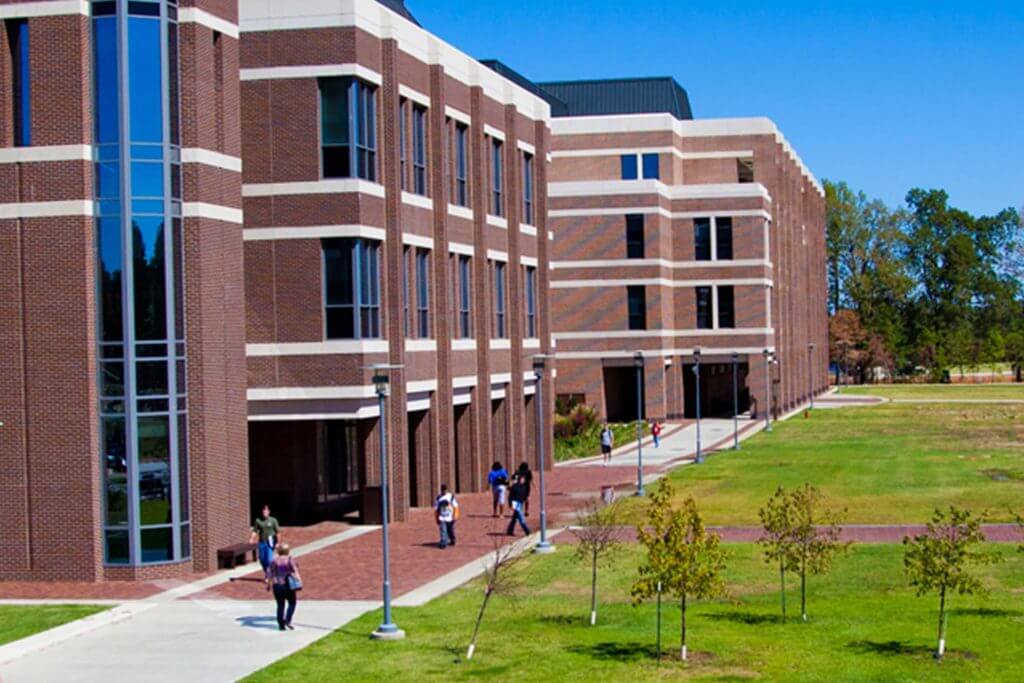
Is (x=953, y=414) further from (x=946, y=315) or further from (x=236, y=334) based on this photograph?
(x=946, y=315)

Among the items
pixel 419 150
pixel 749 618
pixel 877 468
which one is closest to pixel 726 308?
pixel 877 468

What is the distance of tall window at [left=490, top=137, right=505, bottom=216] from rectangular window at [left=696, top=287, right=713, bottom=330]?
39294 mm

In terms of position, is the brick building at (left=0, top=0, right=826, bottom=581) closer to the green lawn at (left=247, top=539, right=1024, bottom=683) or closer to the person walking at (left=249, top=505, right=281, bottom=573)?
the person walking at (left=249, top=505, right=281, bottom=573)

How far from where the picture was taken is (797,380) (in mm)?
111500

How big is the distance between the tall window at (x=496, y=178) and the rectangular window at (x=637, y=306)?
34.7m

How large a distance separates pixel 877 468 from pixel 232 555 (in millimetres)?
30720

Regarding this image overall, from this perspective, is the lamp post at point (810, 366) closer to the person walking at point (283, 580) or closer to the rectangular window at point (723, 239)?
the rectangular window at point (723, 239)

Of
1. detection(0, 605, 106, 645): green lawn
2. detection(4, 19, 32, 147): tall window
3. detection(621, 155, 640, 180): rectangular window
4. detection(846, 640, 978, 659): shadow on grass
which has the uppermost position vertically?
detection(621, 155, 640, 180): rectangular window

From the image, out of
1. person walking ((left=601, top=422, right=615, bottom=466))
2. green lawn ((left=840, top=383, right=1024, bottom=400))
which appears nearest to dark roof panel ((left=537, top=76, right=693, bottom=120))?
green lawn ((left=840, top=383, right=1024, bottom=400))

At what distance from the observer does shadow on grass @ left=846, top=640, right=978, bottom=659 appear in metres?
23.5

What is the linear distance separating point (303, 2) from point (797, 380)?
75.6 metres

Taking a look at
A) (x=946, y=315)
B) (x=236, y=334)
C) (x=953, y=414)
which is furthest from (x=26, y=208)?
(x=946, y=315)

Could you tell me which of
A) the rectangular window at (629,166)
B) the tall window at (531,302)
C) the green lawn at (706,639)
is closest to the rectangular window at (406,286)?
the tall window at (531,302)

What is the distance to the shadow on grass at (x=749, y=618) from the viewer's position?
87.4ft
